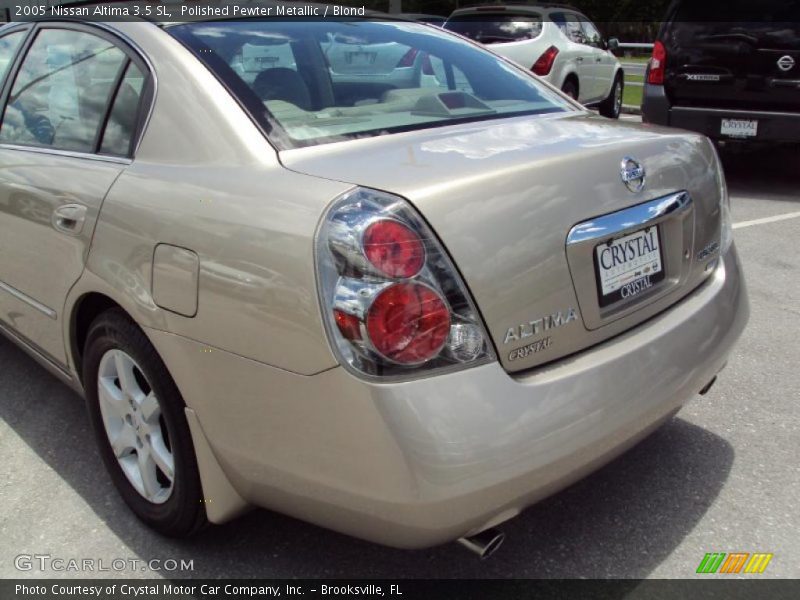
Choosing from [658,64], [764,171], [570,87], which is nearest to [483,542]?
[658,64]

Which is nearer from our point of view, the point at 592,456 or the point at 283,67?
the point at 592,456

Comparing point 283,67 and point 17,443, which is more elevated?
point 283,67

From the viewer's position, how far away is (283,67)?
2.67 metres

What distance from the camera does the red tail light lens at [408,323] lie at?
1.79 m

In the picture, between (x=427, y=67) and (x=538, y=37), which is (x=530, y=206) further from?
(x=538, y=37)

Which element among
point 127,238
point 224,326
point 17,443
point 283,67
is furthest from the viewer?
point 17,443

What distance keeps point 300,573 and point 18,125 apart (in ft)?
7.05

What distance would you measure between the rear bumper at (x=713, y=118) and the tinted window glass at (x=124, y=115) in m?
6.05

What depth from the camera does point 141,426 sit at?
8.16 ft

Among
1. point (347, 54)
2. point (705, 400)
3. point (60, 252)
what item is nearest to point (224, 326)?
point (60, 252)

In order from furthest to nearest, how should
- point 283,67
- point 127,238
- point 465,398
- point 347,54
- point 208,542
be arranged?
1. point 347,54
2. point 283,67
3. point 208,542
4. point 127,238
5. point 465,398

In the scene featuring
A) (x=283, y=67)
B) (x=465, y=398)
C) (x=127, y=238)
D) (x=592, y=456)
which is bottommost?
(x=592, y=456)

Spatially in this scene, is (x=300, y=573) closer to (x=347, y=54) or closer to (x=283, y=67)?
(x=283, y=67)

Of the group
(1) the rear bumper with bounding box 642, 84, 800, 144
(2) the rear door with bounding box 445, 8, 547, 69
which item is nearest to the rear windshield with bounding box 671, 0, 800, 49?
(1) the rear bumper with bounding box 642, 84, 800, 144
